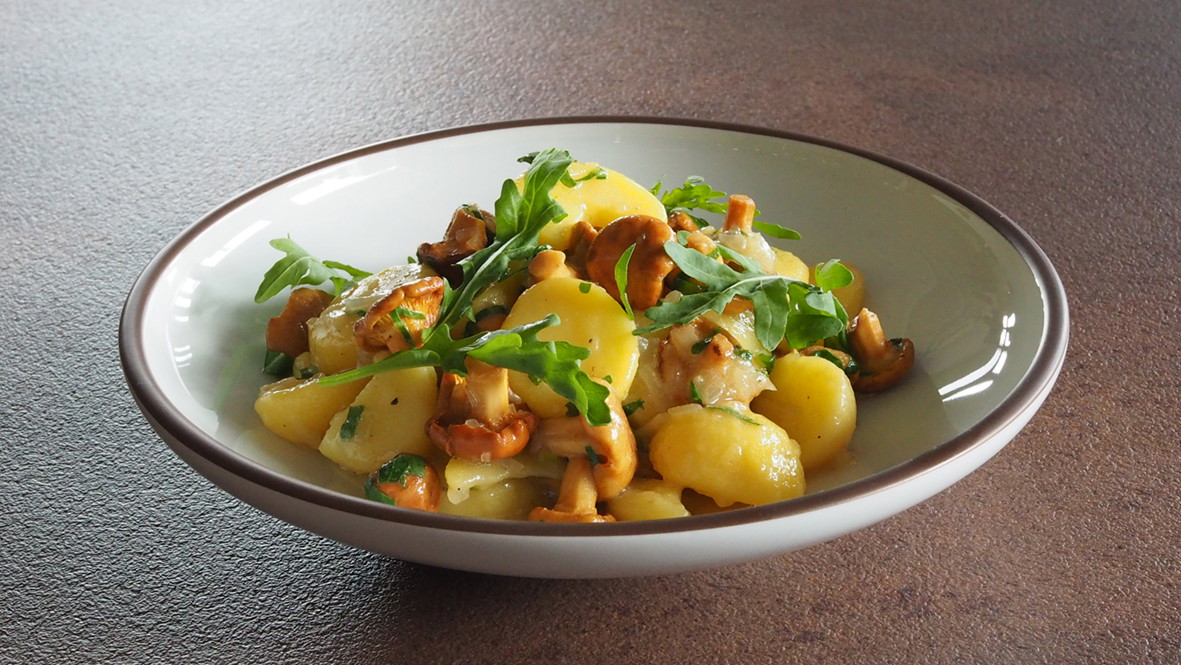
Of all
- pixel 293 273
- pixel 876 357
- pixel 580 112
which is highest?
pixel 293 273

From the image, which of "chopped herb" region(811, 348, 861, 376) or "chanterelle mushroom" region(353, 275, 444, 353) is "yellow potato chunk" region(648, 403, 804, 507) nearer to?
"chopped herb" region(811, 348, 861, 376)

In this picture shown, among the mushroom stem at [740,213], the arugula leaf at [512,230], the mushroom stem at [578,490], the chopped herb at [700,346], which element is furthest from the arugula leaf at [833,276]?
the mushroom stem at [578,490]

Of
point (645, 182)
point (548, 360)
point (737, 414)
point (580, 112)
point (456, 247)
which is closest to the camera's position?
point (548, 360)

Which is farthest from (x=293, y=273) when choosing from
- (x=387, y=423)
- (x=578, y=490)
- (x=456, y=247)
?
(x=578, y=490)

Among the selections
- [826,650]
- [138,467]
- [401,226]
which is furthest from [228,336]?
[826,650]

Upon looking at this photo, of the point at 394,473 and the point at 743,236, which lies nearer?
the point at 394,473

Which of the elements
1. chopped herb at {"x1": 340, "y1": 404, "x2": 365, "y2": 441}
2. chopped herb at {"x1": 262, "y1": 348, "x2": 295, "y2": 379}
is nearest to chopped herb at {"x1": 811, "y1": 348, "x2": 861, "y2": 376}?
chopped herb at {"x1": 340, "y1": 404, "x2": 365, "y2": 441}

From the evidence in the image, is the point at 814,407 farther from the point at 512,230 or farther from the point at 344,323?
the point at 344,323

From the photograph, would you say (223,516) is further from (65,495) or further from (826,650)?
(826,650)
